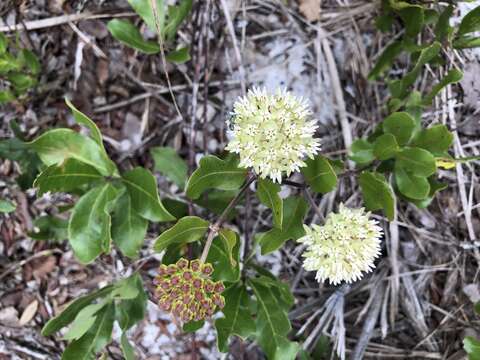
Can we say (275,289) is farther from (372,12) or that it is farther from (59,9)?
(59,9)

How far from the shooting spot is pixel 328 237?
2.26m

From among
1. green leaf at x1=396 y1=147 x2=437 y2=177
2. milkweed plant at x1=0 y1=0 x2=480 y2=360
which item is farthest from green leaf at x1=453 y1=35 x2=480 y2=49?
green leaf at x1=396 y1=147 x2=437 y2=177

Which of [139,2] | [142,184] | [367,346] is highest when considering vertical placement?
[139,2]

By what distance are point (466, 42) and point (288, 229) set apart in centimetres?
123

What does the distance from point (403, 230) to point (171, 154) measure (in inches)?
53.1

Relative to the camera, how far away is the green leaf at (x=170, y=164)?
9.81 ft

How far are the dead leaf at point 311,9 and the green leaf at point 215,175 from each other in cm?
127

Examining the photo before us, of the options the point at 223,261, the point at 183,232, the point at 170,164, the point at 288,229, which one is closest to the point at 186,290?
the point at 183,232

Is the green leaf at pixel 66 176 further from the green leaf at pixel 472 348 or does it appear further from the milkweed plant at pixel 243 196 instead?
the green leaf at pixel 472 348

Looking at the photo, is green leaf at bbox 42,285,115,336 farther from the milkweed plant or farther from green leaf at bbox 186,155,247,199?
green leaf at bbox 186,155,247,199

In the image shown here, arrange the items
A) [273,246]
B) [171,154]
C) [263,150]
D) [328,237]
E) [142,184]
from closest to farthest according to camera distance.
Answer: [263,150]
[328,237]
[273,246]
[142,184]
[171,154]

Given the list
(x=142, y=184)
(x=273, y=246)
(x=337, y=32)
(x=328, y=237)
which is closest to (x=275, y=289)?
(x=273, y=246)

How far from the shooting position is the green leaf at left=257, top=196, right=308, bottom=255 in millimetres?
2416

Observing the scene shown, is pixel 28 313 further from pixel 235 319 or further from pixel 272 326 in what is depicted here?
pixel 272 326
